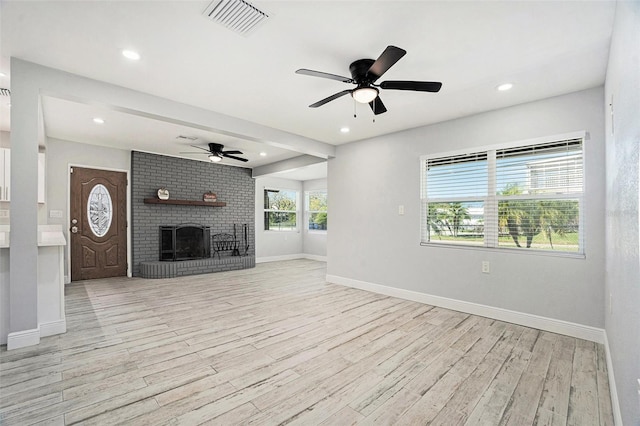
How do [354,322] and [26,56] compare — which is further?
[354,322]

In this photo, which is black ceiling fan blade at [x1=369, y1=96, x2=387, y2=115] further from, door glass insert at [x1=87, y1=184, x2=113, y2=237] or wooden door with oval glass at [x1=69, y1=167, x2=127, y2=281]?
door glass insert at [x1=87, y1=184, x2=113, y2=237]

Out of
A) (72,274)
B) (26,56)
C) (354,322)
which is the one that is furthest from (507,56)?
(72,274)

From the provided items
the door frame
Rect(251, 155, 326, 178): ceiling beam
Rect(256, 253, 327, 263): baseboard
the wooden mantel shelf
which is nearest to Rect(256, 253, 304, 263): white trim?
Rect(256, 253, 327, 263): baseboard

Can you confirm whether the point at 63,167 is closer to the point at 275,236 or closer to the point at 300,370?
the point at 275,236

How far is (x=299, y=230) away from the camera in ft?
30.6

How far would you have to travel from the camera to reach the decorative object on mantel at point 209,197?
7.15 meters

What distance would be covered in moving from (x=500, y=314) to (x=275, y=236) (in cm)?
627

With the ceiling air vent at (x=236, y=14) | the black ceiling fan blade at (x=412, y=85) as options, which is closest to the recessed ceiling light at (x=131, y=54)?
the ceiling air vent at (x=236, y=14)

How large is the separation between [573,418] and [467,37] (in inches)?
105

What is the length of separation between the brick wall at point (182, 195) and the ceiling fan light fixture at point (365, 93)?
5.37 meters

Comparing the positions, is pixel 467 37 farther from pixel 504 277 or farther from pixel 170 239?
pixel 170 239

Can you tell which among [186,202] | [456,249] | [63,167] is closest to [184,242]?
[186,202]

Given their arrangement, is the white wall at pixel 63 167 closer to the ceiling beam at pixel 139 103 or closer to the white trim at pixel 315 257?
the ceiling beam at pixel 139 103

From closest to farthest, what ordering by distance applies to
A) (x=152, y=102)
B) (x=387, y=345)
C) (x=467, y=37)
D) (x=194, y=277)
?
(x=467, y=37) → (x=387, y=345) → (x=152, y=102) → (x=194, y=277)
